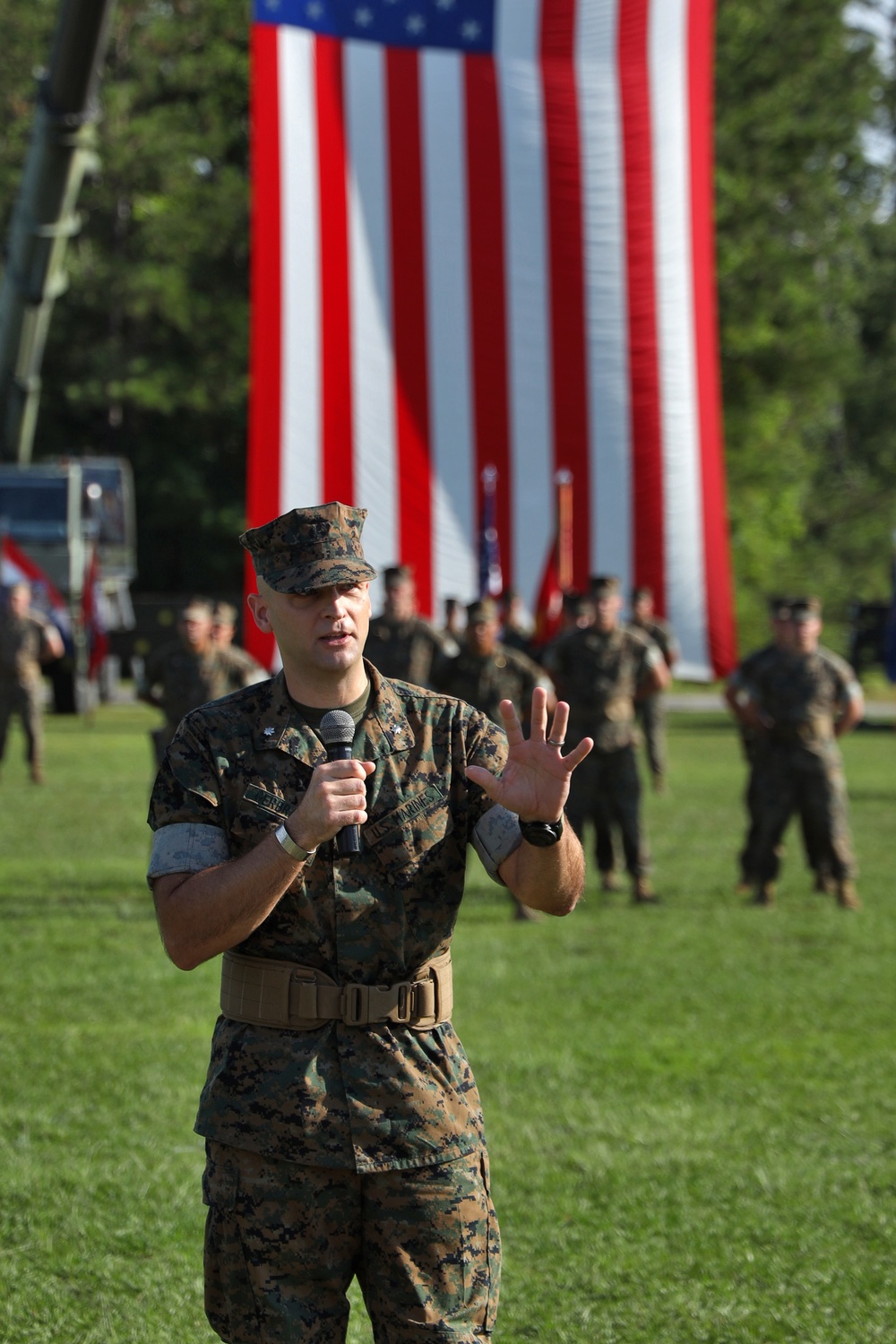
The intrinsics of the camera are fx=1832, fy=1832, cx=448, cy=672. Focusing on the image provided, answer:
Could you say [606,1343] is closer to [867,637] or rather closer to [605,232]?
[605,232]

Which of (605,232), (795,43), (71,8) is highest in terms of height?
(795,43)

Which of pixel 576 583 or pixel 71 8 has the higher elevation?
pixel 71 8

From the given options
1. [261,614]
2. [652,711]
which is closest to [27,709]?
[652,711]

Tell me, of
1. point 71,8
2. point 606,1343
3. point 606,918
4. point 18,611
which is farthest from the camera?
point 18,611

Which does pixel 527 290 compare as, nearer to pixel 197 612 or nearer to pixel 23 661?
pixel 197 612

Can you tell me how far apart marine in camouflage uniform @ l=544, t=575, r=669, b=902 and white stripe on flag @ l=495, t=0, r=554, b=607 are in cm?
143

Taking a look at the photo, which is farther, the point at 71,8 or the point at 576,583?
the point at 71,8

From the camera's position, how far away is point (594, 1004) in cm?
909

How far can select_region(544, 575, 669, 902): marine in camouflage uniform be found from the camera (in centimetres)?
1232

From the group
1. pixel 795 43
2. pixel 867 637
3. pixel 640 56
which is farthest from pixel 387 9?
pixel 795 43

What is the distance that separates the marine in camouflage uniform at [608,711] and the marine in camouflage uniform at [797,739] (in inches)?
27.1

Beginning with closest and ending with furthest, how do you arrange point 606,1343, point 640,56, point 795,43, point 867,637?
point 606,1343, point 640,56, point 867,637, point 795,43

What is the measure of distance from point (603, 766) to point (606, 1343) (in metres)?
7.57

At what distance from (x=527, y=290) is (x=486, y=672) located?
2700mm
